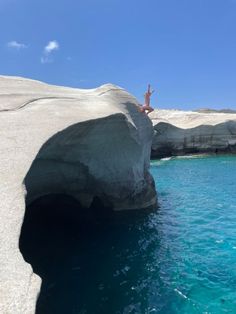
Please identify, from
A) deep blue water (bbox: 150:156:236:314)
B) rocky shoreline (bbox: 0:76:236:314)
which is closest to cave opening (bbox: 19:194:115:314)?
rocky shoreline (bbox: 0:76:236:314)

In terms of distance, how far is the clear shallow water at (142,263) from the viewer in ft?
33.3

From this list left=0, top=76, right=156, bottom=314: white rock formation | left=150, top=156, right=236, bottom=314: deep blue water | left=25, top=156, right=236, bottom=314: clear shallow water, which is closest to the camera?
left=0, top=76, right=156, bottom=314: white rock formation

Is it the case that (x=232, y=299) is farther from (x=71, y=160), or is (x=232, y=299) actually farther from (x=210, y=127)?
(x=210, y=127)

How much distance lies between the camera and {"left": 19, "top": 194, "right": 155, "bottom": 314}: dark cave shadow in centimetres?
1016

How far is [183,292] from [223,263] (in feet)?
9.04

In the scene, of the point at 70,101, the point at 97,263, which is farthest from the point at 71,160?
the point at 97,263

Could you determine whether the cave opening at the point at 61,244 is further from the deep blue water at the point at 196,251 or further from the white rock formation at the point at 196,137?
the white rock formation at the point at 196,137

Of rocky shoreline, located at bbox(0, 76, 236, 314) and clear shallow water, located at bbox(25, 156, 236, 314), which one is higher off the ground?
rocky shoreline, located at bbox(0, 76, 236, 314)

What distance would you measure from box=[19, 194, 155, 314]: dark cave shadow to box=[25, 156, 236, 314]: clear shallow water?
3cm

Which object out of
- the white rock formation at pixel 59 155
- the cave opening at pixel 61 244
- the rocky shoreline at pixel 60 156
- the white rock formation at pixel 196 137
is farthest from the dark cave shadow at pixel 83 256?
the white rock formation at pixel 196 137

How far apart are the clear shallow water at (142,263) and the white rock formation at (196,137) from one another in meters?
40.8

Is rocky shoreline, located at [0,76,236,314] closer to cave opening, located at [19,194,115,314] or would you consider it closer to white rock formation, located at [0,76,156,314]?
white rock formation, located at [0,76,156,314]

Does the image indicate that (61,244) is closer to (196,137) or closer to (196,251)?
(196,251)

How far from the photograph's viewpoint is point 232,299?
34.0 feet
